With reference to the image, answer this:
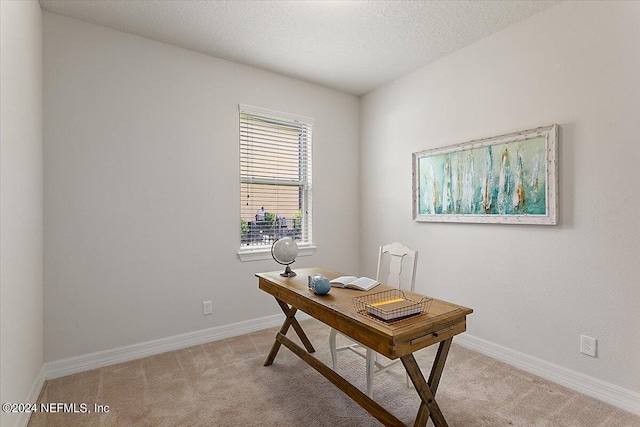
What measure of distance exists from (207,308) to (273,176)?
5.00ft

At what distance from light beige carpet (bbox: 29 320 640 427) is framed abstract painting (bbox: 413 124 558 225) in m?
1.23

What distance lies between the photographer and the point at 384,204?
3840 mm

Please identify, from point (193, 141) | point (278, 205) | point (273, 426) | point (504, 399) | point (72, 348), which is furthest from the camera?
point (278, 205)

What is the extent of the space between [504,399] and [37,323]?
10.6 feet

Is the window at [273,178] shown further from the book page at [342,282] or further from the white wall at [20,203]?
the white wall at [20,203]

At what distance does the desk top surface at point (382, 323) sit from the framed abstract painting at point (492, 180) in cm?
129

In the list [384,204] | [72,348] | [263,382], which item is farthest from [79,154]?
[384,204]

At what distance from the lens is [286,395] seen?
2.17 metres

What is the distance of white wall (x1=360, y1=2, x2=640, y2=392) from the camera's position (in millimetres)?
2070

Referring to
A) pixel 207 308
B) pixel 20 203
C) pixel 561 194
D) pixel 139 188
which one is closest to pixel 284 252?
pixel 207 308

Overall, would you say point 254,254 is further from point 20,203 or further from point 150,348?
point 20,203

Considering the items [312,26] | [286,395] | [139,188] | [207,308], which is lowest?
[286,395]

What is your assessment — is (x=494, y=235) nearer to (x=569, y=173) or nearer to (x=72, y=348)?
(x=569, y=173)

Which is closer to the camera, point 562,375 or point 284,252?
point 562,375
